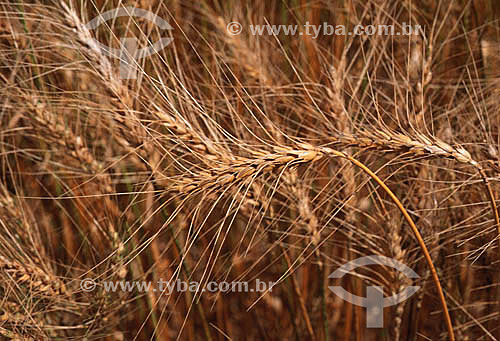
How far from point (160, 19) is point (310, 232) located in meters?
0.58

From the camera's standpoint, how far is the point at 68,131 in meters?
1.00

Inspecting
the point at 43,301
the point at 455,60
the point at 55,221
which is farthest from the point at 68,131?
the point at 455,60

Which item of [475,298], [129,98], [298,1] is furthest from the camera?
[298,1]

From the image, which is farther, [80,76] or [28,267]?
[80,76]

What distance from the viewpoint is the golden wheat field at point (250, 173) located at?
781mm

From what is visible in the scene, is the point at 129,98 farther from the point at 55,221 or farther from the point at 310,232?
the point at 55,221
